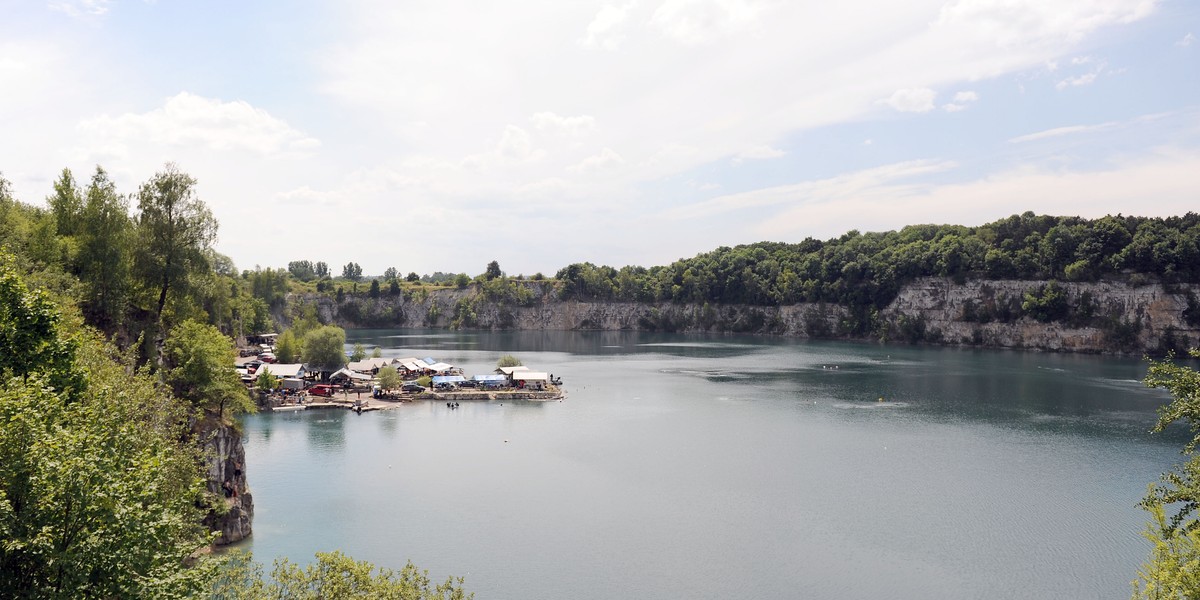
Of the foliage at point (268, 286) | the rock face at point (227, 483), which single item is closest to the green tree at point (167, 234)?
the rock face at point (227, 483)

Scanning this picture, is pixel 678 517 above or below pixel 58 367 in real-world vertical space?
below

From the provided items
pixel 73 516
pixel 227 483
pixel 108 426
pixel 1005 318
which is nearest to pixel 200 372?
pixel 227 483

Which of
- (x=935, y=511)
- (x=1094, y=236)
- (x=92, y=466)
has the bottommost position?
(x=935, y=511)

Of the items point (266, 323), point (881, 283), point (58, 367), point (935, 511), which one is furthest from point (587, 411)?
point (881, 283)

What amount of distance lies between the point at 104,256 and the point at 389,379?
45.3m

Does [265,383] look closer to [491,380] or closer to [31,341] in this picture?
[491,380]

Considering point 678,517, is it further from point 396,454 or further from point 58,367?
point 58,367

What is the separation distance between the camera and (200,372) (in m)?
36.5

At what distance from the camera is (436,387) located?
8131 cm

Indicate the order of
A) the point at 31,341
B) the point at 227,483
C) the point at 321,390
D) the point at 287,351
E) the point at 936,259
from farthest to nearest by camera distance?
1. the point at 936,259
2. the point at 287,351
3. the point at 321,390
4. the point at 227,483
5. the point at 31,341

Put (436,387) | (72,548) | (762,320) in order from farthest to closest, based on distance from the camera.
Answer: (762,320) → (436,387) → (72,548)

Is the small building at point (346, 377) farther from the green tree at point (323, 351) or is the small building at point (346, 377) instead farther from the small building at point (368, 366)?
the green tree at point (323, 351)

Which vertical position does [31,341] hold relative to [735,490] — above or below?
above

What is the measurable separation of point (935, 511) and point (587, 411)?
37.5m
